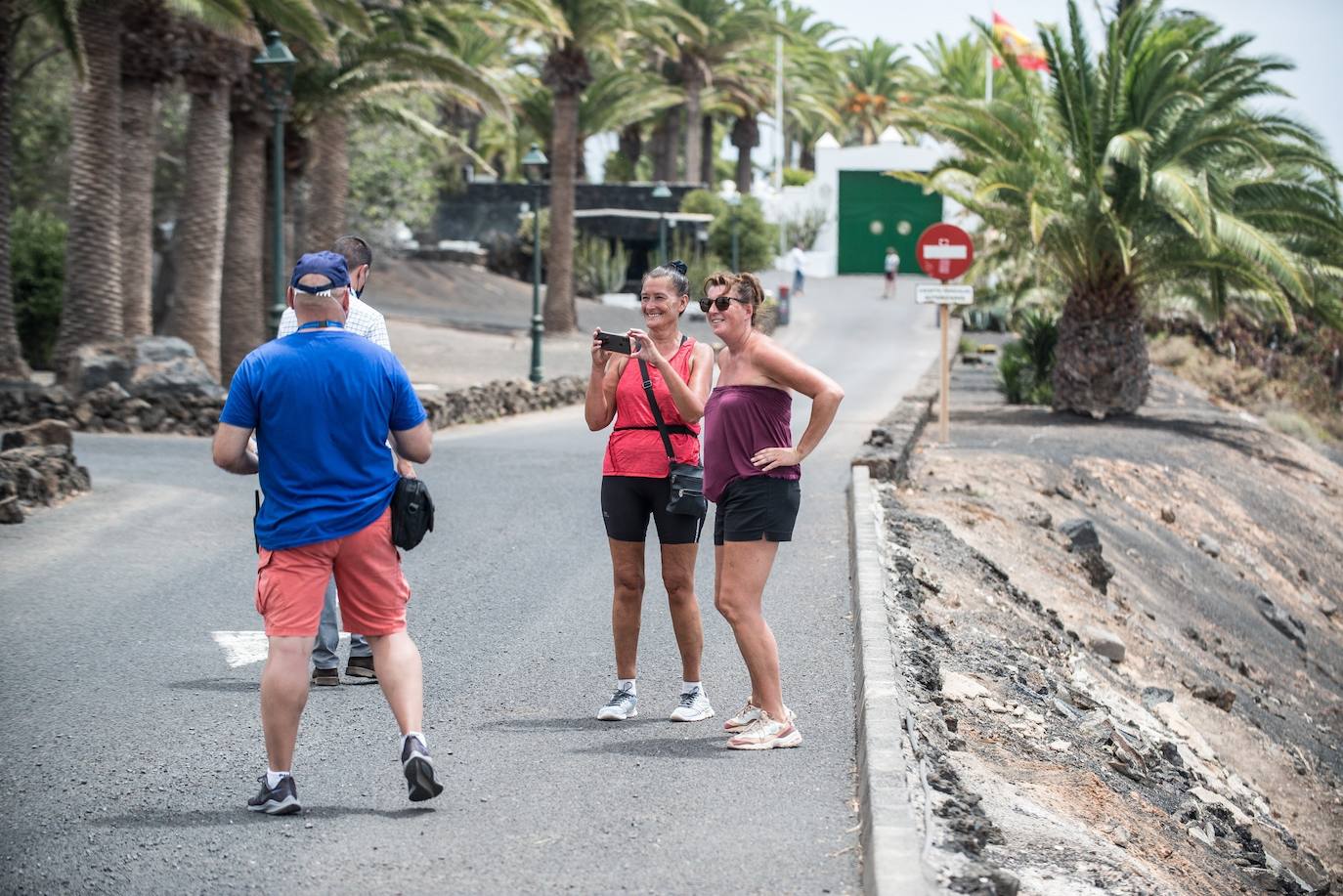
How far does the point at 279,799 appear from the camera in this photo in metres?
5.70

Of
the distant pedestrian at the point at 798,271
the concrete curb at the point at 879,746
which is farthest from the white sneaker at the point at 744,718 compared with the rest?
the distant pedestrian at the point at 798,271

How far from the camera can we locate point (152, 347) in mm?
20609

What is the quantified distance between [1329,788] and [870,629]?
17.7ft

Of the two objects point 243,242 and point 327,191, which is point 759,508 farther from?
point 327,191

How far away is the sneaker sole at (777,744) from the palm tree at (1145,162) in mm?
15320

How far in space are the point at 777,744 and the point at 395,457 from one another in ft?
6.19

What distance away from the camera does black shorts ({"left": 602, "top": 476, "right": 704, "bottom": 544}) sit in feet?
22.2

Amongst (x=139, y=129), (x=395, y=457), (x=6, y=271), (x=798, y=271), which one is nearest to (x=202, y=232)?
(x=139, y=129)

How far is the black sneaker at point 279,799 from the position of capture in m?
5.69

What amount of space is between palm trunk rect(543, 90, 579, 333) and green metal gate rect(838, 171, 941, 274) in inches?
1123

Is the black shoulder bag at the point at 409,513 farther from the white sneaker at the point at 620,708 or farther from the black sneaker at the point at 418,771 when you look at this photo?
the white sneaker at the point at 620,708

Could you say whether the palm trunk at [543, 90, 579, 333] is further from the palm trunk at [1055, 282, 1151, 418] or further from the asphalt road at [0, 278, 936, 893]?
the asphalt road at [0, 278, 936, 893]

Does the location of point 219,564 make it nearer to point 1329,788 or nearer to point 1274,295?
point 1329,788

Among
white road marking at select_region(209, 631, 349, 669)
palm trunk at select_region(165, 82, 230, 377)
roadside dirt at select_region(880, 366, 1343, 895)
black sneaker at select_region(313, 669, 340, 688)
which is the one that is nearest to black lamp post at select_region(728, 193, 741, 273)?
palm trunk at select_region(165, 82, 230, 377)
